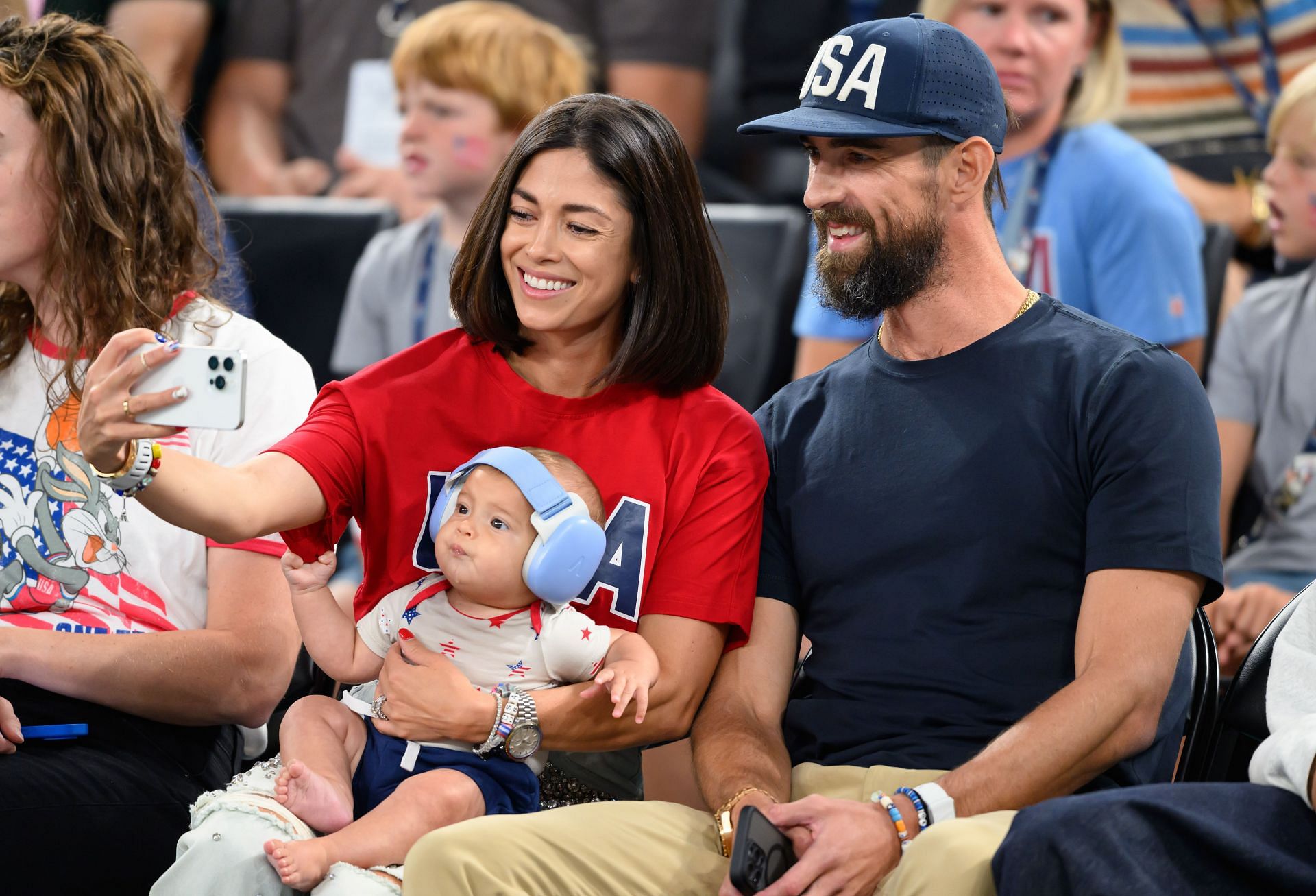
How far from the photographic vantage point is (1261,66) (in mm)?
3930

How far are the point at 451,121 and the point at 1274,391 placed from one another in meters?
2.18

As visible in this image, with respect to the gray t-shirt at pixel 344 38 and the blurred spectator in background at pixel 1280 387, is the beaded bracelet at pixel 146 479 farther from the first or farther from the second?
the gray t-shirt at pixel 344 38

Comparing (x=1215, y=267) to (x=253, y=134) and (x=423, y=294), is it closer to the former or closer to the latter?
(x=423, y=294)

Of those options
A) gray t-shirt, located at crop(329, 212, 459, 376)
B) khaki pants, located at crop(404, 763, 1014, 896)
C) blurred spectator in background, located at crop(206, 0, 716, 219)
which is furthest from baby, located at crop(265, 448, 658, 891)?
blurred spectator in background, located at crop(206, 0, 716, 219)

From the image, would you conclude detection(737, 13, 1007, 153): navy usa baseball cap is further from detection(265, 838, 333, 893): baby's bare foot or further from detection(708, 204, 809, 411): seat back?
detection(708, 204, 809, 411): seat back

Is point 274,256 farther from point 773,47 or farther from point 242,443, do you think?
point 242,443

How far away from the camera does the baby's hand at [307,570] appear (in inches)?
75.3

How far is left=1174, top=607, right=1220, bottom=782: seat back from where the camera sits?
201 centimetres

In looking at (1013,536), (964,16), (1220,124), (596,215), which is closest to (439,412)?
(596,215)

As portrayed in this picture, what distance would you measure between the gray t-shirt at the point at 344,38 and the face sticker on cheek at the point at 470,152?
0.70m

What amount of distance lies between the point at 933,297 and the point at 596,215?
484mm

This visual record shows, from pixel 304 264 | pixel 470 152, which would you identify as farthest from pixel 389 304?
pixel 470 152

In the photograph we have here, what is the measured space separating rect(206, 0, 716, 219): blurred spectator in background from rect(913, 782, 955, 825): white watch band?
3026 millimetres

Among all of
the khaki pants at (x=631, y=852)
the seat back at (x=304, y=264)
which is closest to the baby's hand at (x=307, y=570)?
the khaki pants at (x=631, y=852)
